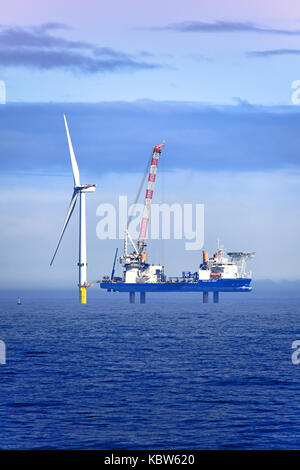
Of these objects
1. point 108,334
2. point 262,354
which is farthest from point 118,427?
point 108,334

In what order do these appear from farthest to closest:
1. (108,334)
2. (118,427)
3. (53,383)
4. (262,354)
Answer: (108,334)
(262,354)
(53,383)
(118,427)

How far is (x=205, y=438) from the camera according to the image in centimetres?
4725

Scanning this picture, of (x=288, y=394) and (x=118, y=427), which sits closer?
(x=118, y=427)

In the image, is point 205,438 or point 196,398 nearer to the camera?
point 205,438

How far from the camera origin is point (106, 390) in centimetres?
6631
